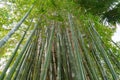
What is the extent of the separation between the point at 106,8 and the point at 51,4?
2110 millimetres

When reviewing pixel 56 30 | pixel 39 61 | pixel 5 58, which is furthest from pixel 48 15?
pixel 5 58

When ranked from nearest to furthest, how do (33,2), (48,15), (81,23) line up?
(33,2) → (48,15) → (81,23)

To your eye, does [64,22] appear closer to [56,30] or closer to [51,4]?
[56,30]

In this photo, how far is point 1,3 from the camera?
10.6 ft

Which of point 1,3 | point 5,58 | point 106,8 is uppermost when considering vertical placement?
point 1,3

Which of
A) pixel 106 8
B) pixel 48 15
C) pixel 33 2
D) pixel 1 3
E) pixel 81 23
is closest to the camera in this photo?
pixel 33 2

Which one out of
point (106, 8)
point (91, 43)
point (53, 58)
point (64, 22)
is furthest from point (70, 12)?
point (106, 8)

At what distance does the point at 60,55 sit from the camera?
283 cm

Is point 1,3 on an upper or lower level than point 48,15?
upper

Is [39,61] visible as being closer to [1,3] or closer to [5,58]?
[1,3]

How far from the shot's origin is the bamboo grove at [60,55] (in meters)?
2.29

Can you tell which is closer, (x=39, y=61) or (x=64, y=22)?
(x=39, y=61)

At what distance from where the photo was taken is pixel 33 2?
3.03 m

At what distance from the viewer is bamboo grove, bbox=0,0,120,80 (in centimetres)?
229
